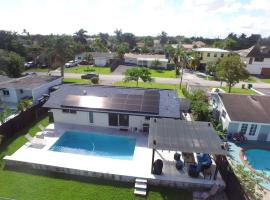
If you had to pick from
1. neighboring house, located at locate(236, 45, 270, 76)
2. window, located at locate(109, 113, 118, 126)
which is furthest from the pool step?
neighboring house, located at locate(236, 45, 270, 76)

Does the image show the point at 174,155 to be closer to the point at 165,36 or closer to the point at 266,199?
the point at 266,199

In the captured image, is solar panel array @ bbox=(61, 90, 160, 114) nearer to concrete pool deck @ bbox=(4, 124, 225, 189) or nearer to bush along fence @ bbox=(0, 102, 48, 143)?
concrete pool deck @ bbox=(4, 124, 225, 189)

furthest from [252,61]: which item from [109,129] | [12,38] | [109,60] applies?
[12,38]

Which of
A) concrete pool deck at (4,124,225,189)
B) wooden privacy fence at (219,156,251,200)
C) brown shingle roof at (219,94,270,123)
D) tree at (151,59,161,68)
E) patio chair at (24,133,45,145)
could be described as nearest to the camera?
wooden privacy fence at (219,156,251,200)

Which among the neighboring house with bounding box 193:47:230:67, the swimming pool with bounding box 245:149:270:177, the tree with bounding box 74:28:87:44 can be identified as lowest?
the swimming pool with bounding box 245:149:270:177

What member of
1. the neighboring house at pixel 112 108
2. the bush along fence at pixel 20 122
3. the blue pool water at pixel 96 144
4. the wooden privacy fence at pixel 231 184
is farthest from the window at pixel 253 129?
the bush along fence at pixel 20 122

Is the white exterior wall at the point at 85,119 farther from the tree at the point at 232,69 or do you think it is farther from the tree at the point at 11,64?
the tree at the point at 11,64
